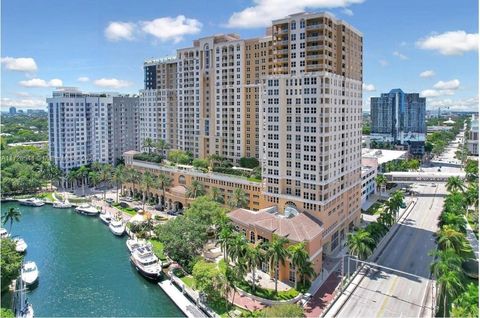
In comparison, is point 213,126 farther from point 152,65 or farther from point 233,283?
point 233,283

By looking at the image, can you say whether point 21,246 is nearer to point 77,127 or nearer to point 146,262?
point 146,262

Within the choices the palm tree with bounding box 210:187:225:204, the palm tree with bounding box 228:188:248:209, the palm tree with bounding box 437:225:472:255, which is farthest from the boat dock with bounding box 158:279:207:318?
the palm tree with bounding box 437:225:472:255

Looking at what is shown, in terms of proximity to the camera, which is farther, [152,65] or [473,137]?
[473,137]

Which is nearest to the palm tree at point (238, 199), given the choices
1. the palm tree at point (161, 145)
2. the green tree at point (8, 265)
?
the green tree at point (8, 265)

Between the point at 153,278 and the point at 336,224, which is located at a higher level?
the point at 336,224

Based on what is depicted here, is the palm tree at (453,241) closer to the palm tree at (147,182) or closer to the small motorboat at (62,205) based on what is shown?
the palm tree at (147,182)

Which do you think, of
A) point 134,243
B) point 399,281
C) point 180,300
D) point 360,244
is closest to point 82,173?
point 134,243

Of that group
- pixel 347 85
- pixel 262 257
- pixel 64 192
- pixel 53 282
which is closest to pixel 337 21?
pixel 347 85
